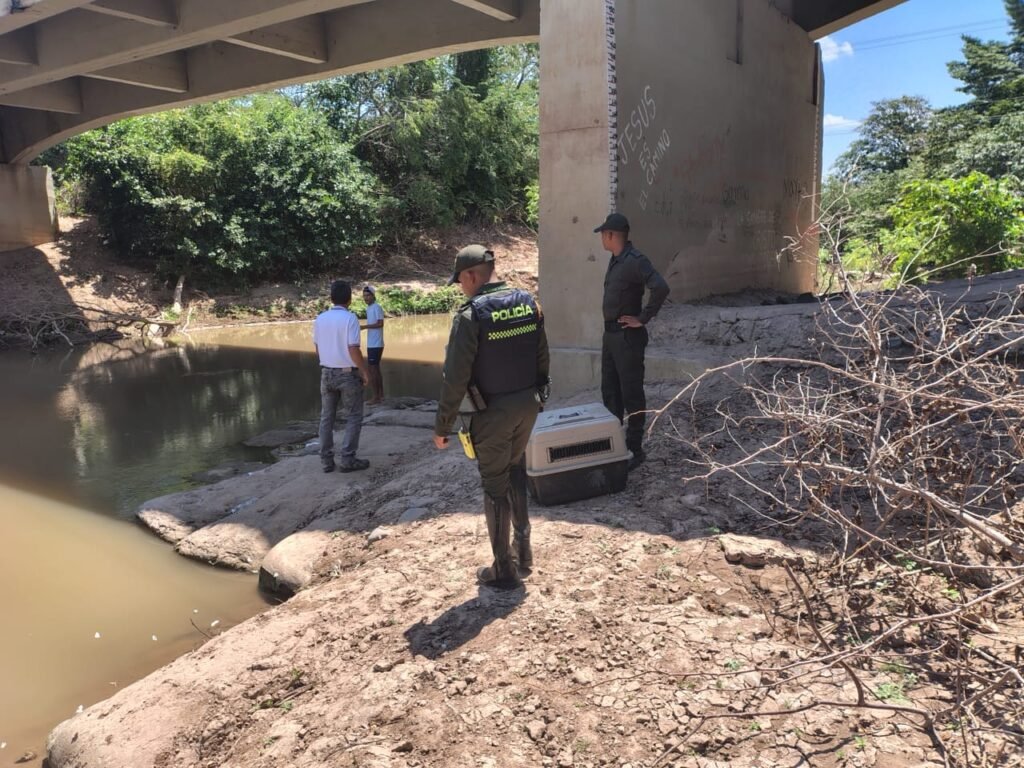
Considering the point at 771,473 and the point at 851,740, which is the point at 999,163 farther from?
the point at 851,740

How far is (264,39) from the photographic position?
12102mm

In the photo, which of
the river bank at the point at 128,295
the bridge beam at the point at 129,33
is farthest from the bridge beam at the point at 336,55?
the river bank at the point at 128,295

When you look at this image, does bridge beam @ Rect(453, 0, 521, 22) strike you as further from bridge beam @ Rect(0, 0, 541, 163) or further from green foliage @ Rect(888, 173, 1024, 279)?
green foliage @ Rect(888, 173, 1024, 279)

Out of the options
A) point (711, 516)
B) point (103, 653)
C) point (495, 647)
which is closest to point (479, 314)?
point (495, 647)

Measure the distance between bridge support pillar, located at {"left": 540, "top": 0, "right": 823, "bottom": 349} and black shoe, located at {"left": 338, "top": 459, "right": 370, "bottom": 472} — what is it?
246 cm

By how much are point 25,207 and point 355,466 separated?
19742 millimetres

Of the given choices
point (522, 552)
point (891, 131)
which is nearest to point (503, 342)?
point (522, 552)

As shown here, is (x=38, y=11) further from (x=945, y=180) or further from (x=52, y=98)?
(x=945, y=180)

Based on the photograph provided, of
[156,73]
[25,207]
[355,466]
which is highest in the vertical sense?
[156,73]

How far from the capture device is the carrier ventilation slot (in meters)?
4.88

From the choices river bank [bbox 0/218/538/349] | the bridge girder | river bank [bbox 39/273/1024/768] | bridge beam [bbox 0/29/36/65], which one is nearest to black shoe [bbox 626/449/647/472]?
river bank [bbox 39/273/1024/768]

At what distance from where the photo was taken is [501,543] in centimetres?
399

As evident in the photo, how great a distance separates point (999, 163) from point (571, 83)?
2200 cm

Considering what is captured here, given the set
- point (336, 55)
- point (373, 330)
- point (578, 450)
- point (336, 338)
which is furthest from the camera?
point (336, 55)
